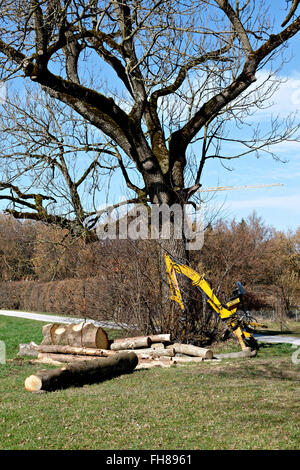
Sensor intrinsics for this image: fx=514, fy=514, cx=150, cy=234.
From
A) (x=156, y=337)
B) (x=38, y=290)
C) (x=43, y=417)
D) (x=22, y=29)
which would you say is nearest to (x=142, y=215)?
(x=156, y=337)

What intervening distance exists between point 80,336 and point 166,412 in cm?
628

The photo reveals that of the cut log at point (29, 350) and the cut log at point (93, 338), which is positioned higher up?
the cut log at point (93, 338)

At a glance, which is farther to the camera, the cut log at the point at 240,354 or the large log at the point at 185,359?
the cut log at the point at 240,354

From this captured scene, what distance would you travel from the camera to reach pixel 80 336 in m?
13.0

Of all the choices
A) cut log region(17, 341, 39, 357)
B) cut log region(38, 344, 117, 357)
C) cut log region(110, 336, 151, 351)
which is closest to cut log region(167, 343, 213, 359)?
cut log region(110, 336, 151, 351)

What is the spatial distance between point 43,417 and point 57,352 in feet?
20.1

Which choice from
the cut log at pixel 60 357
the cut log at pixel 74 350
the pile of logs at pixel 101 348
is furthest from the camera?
the cut log at pixel 60 357

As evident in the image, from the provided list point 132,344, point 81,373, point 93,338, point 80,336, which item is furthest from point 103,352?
point 81,373

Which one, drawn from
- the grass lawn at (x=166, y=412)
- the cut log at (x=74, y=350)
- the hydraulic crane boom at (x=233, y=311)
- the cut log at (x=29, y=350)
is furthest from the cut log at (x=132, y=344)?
the cut log at (x=29, y=350)

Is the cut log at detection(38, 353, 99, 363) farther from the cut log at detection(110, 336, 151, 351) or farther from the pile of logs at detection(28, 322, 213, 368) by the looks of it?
the cut log at detection(110, 336, 151, 351)

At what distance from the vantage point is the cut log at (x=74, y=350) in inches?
488

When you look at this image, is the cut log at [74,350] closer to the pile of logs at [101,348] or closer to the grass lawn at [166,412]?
the pile of logs at [101,348]

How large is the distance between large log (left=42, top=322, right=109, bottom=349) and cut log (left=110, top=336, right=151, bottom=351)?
0.90 ft

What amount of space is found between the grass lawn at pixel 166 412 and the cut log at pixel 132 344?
2.02m
